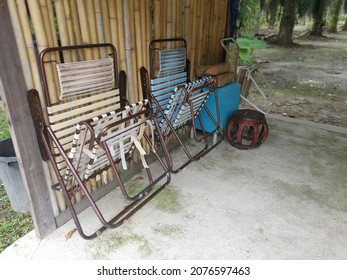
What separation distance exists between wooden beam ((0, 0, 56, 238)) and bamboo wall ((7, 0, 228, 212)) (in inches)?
2.3

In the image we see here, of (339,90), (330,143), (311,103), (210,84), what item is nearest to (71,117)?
(210,84)

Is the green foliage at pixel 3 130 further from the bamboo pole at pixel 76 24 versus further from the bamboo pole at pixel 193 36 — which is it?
the bamboo pole at pixel 193 36

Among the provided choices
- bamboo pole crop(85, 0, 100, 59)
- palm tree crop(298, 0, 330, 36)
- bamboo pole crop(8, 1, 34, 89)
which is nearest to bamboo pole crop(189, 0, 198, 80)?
bamboo pole crop(85, 0, 100, 59)

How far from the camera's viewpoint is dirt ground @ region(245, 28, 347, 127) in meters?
4.95

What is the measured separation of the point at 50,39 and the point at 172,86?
4.63 feet

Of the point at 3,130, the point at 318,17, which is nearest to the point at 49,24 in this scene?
the point at 3,130

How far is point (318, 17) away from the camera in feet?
56.9

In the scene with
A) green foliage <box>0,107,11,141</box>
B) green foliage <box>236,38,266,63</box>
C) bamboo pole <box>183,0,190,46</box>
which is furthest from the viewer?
green foliage <box>236,38,266,63</box>

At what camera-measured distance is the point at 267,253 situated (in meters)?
1.90

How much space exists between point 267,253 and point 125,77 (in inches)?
69.3

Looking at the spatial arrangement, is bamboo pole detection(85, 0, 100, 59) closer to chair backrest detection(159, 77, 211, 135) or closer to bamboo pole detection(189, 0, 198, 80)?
chair backrest detection(159, 77, 211, 135)

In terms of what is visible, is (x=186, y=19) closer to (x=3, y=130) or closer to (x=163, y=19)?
(x=163, y=19)

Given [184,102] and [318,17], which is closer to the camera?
[184,102]

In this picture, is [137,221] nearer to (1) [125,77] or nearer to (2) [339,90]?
(1) [125,77]
